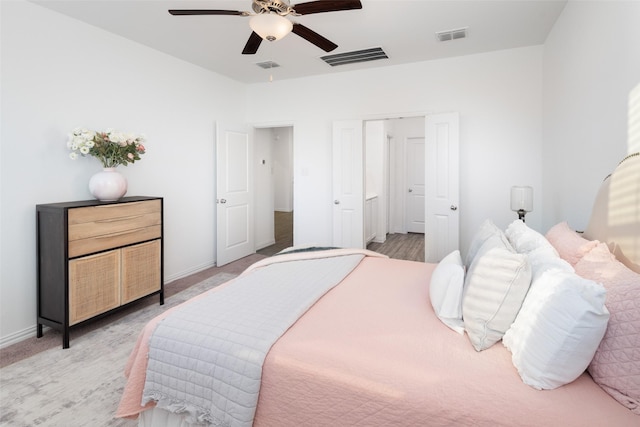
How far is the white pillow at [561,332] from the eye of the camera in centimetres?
102

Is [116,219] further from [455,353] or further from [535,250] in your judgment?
[535,250]

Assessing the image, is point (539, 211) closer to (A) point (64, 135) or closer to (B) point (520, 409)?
(B) point (520, 409)

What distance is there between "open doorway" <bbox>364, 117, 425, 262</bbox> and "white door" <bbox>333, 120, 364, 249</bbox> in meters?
1.61

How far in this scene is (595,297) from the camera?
3.36 feet

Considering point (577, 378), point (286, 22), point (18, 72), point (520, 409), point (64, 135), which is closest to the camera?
point (520, 409)

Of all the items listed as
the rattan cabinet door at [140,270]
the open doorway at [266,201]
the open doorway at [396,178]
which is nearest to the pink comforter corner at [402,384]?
the rattan cabinet door at [140,270]

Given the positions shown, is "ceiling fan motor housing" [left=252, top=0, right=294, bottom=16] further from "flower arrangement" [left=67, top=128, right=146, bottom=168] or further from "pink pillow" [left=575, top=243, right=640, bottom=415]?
"pink pillow" [left=575, top=243, right=640, bottom=415]

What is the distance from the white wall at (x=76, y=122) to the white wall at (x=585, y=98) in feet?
13.2

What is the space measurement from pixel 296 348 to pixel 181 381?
515 mm

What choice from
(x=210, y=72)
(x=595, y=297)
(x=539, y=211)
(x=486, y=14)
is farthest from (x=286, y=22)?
(x=539, y=211)

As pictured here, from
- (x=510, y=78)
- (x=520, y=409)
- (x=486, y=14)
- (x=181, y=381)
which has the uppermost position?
(x=486, y=14)

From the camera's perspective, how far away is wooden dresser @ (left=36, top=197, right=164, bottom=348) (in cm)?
262

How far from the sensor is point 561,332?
3.44ft

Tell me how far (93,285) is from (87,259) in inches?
8.9
